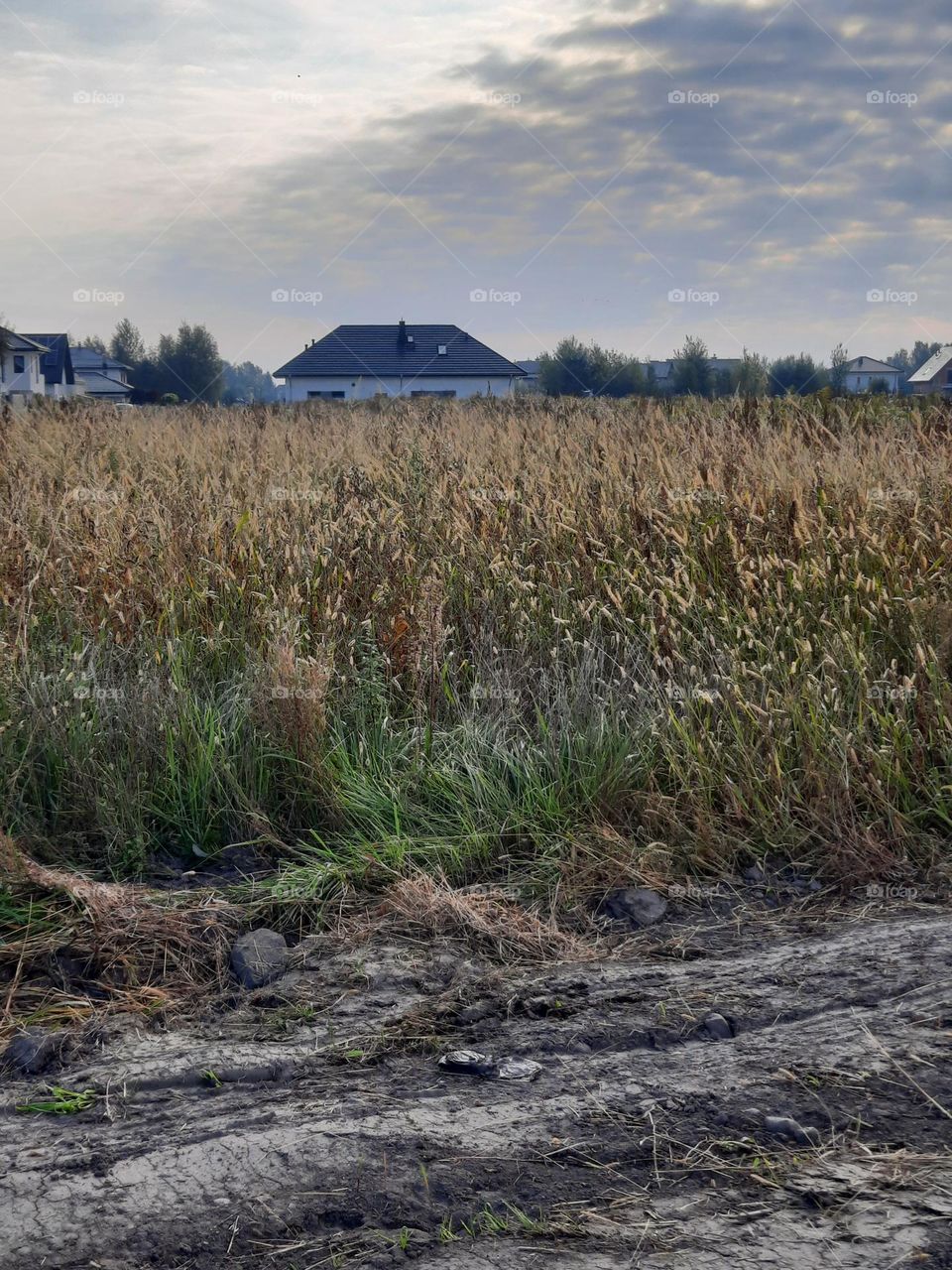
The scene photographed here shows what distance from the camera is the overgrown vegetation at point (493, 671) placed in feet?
12.3

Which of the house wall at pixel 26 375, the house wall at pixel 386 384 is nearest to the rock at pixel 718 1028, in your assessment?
the house wall at pixel 386 384

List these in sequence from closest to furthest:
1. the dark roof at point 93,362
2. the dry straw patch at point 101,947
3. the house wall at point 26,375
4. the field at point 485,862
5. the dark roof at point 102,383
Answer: the field at point 485,862, the dry straw patch at point 101,947, the house wall at point 26,375, the dark roof at point 102,383, the dark roof at point 93,362

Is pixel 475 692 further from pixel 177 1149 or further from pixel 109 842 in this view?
pixel 177 1149

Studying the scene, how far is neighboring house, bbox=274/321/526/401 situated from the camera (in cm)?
5569

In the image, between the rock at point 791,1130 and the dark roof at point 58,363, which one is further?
the dark roof at point 58,363

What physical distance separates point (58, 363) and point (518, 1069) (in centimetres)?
8119

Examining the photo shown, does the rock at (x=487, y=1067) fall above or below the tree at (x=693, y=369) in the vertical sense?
below

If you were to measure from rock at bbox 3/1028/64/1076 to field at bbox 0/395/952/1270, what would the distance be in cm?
4

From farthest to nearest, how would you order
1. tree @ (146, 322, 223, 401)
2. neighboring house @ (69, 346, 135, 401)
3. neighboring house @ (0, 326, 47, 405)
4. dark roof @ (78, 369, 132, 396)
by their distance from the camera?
neighboring house @ (69, 346, 135, 401), dark roof @ (78, 369, 132, 396), tree @ (146, 322, 223, 401), neighboring house @ (0, 326, 47, 405)

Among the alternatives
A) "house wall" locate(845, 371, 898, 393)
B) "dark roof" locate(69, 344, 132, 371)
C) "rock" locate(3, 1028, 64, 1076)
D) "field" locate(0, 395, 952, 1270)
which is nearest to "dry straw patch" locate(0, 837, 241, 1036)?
"field" locate(0, 395, 952, 1270)

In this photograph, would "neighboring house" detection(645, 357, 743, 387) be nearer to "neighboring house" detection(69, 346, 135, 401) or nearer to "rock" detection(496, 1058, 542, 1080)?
"rock" detection(496, 1058, 542, 1080)

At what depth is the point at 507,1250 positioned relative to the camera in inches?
76.4

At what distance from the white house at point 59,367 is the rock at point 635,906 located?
74.8 metres

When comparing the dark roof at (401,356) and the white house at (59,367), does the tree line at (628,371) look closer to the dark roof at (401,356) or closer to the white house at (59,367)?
the dark roof at (401,356)
